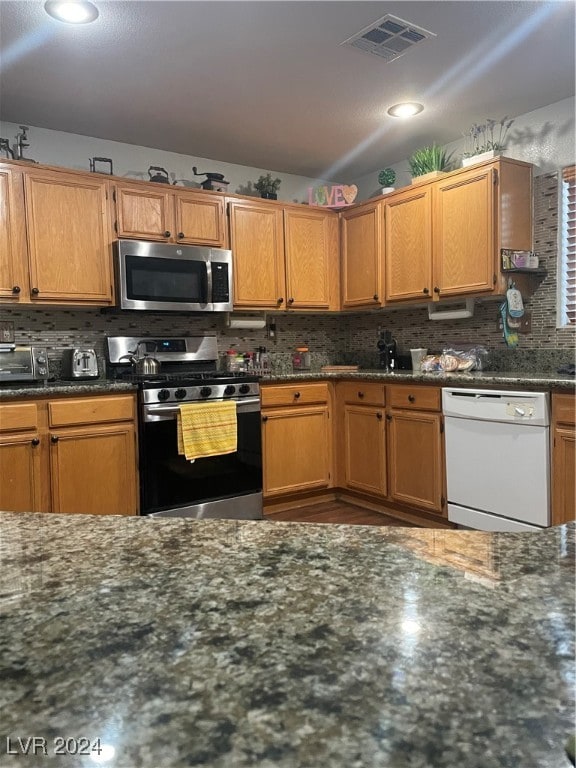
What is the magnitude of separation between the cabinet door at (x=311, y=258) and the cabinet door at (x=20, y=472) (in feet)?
6.73

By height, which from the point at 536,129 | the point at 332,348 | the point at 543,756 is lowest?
the point at 543,756

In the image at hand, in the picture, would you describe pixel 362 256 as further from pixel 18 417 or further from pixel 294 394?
pixel 18 417

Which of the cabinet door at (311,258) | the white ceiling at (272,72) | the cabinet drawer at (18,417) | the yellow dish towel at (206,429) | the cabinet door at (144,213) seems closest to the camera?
the white ceiling at (272,72)

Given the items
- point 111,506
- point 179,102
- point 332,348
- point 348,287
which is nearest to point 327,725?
point 111,506

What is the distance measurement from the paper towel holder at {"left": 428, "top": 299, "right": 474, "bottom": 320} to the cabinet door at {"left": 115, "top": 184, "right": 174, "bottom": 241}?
1824 mm

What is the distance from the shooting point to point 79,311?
3.64 m

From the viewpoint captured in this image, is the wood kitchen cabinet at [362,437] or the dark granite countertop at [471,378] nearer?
the dark granite countertop at [471,378]

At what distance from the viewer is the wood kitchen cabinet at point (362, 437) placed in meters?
3.71

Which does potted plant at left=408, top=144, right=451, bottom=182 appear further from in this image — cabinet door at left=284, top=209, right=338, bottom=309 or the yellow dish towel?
the yellow dish towel

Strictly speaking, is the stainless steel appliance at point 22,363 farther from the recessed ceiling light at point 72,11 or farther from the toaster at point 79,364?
the recessed ceiling light at point 72,11

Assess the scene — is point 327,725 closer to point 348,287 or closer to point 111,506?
point 111,506

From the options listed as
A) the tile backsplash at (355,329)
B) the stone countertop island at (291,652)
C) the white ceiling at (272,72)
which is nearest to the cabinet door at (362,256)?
the tile backsplash at (355,329)

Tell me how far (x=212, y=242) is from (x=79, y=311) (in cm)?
98

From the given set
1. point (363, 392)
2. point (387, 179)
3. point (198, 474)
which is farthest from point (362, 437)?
point (387, 179)
